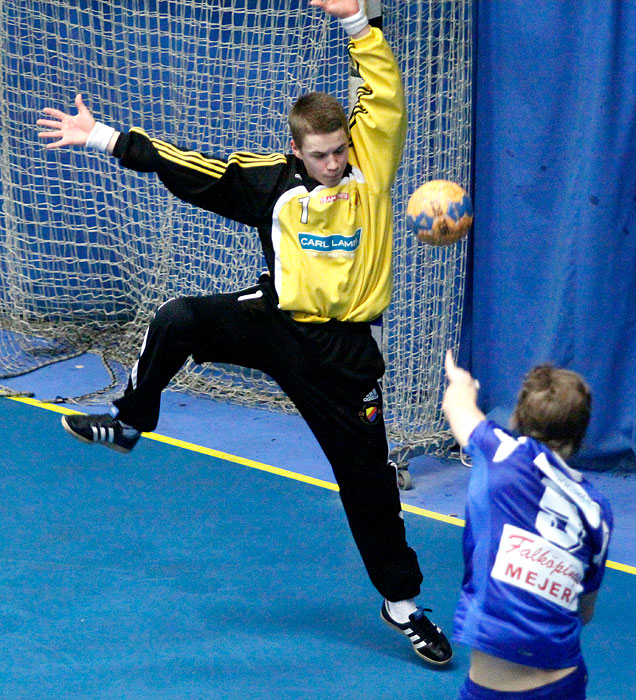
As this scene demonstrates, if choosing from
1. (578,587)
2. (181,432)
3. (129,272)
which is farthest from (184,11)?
(578,587)

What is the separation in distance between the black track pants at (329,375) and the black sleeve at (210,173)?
328 millimetres

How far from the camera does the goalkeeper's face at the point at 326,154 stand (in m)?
3.56

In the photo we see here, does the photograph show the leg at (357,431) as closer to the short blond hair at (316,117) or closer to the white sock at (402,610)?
the white sock at (402,610)

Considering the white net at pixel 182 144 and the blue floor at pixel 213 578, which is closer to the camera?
the blue floor at pixel 213 578

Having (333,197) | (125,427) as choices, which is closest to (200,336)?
(125,427)

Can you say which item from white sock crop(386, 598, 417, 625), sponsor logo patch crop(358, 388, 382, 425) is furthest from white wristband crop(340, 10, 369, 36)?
white sock crop(386, 598, 417, 625)

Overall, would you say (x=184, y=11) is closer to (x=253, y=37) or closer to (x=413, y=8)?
(x=253, y=37)

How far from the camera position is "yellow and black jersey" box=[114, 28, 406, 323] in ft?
12.0

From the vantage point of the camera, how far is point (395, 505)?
12.4ft

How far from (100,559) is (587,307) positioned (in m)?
2.70

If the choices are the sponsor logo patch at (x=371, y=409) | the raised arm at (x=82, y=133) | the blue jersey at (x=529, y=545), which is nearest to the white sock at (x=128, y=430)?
the sponsor logo patch at (x=371, y=409)

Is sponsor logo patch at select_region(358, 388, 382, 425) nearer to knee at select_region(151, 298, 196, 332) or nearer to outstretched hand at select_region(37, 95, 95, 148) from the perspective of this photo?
knee at select_region(151, 298, 196, 332)

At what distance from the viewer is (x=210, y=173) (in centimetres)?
368

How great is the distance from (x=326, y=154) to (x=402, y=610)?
1.64m
